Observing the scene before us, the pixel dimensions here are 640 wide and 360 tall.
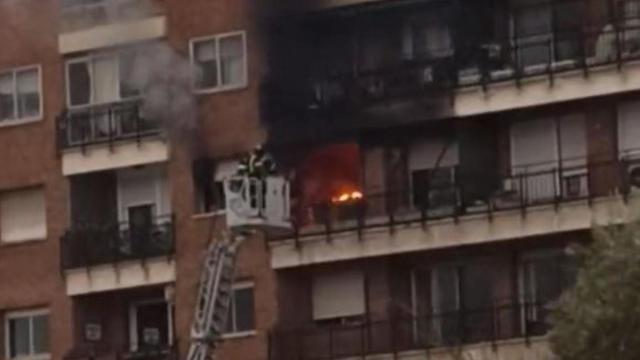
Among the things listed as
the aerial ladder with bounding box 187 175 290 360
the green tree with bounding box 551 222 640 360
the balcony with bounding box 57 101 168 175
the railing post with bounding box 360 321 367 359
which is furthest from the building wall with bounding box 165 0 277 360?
the green tree with bounding box 551 222 640 360

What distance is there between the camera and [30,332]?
83.2 meters

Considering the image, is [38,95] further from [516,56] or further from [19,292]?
[516,56]

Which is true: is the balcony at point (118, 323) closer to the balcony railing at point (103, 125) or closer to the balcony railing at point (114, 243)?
the balcony railing at point (114, 243)

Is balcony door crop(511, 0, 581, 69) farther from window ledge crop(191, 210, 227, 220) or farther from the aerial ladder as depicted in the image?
window ledge crop(191, 210, 227, 220)

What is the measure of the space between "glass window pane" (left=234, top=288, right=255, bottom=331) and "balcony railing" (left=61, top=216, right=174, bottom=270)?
227 centimetres

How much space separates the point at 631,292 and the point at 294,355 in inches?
762

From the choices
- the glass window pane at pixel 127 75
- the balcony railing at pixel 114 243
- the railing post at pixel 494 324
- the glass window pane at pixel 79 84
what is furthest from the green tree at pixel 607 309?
the glass window pane at pixel 79 84

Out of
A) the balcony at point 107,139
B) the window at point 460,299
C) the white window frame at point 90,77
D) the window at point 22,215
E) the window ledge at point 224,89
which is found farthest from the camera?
the window at point 22,215

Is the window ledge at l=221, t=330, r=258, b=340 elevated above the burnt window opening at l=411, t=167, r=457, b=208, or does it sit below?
below

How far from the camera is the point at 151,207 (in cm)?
8150

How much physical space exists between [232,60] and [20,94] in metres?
8.28

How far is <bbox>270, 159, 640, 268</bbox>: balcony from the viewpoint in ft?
239

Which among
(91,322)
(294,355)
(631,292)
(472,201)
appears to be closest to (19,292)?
(91,322)

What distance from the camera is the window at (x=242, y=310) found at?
7906 centimetres
